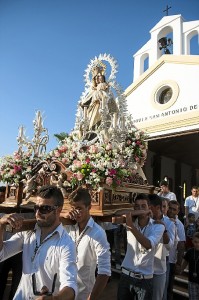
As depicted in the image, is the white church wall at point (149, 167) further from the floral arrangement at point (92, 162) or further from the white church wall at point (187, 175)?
the floral arrangement at point (92, 162)

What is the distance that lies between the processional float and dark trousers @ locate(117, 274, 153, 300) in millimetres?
733

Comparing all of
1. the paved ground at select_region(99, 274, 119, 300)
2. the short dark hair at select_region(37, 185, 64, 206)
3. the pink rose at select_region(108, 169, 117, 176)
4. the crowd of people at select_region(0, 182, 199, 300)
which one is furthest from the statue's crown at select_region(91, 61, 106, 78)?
the short dark hair at select_region(37, 185, 64, 206)

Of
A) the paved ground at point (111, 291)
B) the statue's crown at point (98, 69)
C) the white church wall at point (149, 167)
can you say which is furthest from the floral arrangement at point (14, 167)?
the white church wall at point (149, 167)

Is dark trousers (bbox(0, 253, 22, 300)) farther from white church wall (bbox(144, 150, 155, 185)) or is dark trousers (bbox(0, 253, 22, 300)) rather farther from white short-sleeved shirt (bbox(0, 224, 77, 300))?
white church wall (bbox(144, 150, 155, 185))

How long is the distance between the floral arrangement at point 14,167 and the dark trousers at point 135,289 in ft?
10.6

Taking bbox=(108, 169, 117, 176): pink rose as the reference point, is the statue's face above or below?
above

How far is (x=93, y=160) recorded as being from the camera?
4.53m

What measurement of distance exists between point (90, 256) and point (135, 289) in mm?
859

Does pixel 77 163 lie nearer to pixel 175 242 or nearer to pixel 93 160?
pixel 93 160

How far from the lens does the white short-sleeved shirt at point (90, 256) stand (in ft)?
7.41

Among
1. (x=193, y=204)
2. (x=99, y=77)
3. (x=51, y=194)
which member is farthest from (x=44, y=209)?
(x=193, y=204)

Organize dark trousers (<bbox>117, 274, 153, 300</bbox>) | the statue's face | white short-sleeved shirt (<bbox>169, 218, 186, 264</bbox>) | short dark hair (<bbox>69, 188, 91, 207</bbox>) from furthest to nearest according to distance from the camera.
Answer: the statue's face
white short-sleeved shirt (<bbox>169, 218, 186, 264</bbox>)
dark trousers (<bbox>117, 274, 153, 300</bbox>)
short dark hair (<bbox>69, 188, 91, 207</bbox>)

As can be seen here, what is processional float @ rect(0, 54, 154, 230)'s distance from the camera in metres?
4.28

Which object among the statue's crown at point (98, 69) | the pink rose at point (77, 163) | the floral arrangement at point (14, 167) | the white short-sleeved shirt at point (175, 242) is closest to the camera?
the white short-sleeved shirt at point (175, 242)
